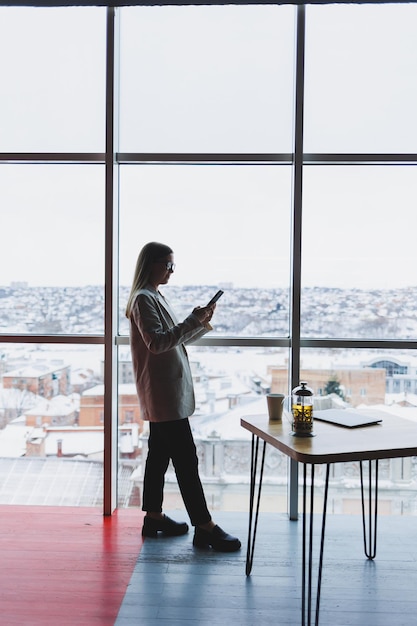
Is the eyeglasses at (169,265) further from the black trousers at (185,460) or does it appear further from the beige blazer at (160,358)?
the black trousers at (185,460)

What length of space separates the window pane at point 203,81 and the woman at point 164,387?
0.85m

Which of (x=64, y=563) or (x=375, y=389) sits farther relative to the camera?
(x=375, y=389)

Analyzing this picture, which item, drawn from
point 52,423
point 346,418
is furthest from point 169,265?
point 52,423

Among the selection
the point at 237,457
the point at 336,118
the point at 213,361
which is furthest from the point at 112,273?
Answer: the point at 336,118

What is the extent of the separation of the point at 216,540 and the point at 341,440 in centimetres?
104

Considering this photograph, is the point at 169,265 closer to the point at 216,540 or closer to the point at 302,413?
the point at 302,413

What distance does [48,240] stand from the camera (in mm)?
3293

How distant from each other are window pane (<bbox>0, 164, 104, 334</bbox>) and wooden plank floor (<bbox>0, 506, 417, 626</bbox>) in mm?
1199

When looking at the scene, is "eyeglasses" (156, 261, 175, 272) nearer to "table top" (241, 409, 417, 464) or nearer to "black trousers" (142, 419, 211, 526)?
"black trousers" (142, 419, 211, 526)

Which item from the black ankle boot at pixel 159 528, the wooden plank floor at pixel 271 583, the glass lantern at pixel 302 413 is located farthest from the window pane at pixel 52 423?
the glass lantern at pixel 302 413

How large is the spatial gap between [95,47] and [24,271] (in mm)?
1400

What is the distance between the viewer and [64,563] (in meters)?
2.60

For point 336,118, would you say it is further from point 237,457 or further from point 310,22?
point 237,457

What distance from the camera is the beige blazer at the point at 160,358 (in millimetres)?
2670
